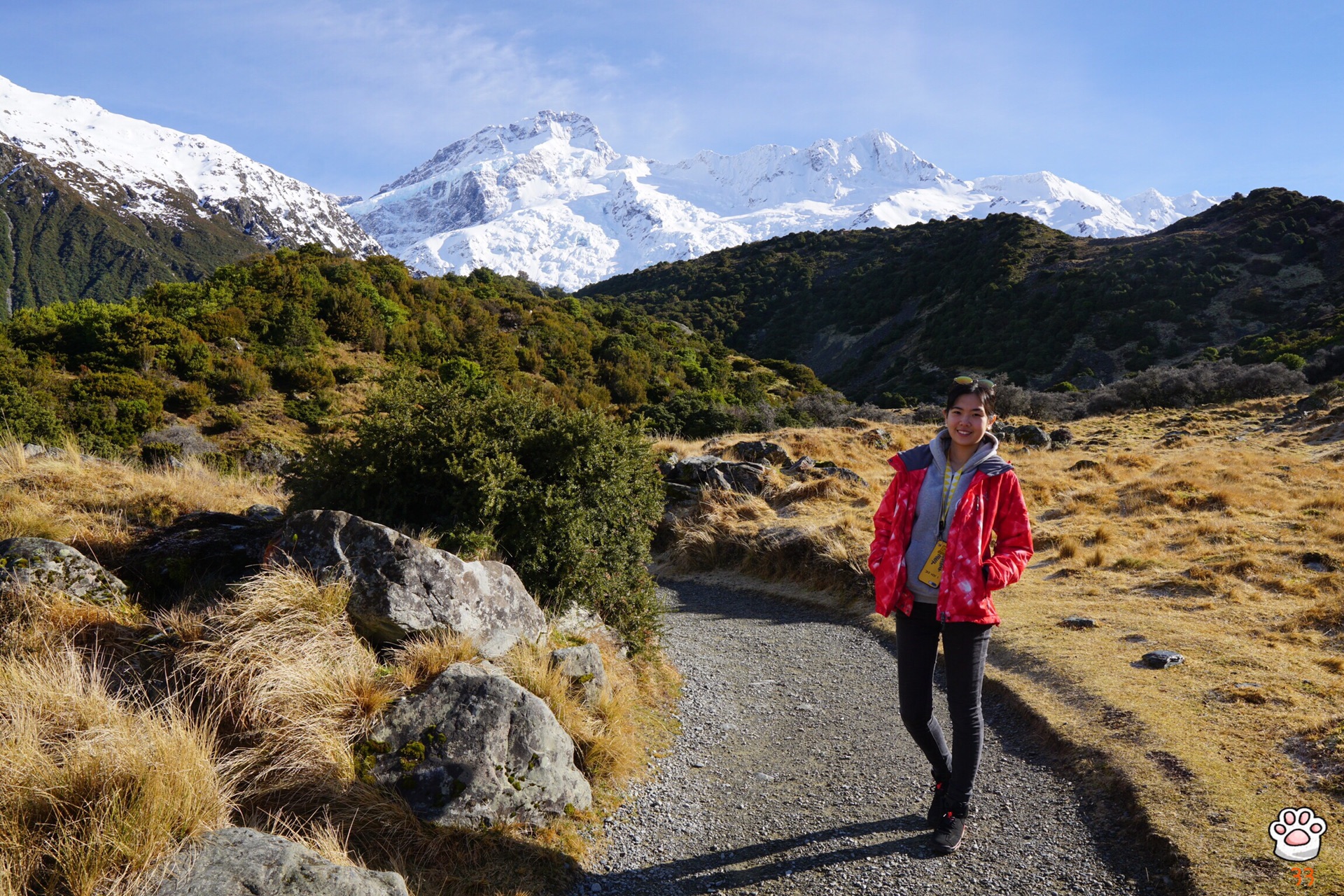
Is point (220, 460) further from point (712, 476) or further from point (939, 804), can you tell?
point (939, 804)

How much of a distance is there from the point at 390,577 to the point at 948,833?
350cm

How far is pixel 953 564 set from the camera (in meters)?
3.39

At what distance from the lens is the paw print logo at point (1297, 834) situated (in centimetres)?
324

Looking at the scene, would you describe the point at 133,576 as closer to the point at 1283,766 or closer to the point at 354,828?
the point at 354,828

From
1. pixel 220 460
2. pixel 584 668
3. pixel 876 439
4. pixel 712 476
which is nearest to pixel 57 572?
pixel 584 668

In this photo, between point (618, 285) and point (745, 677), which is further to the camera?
point (618, 285)

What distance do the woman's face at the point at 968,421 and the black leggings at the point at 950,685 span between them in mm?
875

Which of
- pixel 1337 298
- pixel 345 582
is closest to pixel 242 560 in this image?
pixel 345 582

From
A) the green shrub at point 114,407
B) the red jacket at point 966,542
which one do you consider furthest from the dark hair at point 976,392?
the green shrub at point 114,407

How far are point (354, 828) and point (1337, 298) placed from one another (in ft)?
202

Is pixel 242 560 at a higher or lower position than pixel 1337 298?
lower

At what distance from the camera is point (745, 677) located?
22.5ft

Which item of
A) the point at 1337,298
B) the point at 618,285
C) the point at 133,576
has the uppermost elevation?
the point at 618,285

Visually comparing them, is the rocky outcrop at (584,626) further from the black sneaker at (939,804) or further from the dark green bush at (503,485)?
the black sneaker at (939,804)
